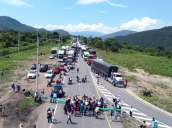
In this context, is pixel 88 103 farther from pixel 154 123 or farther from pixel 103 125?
pixel 154 123

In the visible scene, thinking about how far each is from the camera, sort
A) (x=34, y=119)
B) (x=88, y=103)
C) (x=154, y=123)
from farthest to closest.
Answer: (x=88, y=103)
(x=34, y=119)
(x=154, y=123)

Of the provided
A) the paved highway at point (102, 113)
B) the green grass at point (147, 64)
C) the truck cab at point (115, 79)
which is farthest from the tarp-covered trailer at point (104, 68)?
the green grass at point (147, 64)

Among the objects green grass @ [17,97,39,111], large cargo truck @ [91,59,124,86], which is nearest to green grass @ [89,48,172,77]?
large cargo truck @ [91,59,124,86]

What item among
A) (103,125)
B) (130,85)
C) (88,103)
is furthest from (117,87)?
(103,125)

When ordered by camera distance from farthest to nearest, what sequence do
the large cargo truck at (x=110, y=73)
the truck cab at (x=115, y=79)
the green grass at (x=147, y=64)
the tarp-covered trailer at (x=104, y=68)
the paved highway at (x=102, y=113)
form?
the green grass at (x=147, y=64) < the tarp-covered trailer at (x=104, y=68) < the large cargo truck at (x=110, y=73) < the truck cab at (x=115, y=79) < the paved highway at (x=102, y=113)

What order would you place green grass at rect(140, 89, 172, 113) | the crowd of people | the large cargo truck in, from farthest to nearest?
the large cargo truck < green grass at rect(140, 89, 172, 113) < the crowd of people

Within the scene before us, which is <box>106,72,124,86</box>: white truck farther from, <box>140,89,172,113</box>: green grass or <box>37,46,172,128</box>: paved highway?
<box>140,89,172,113</box>: green grass

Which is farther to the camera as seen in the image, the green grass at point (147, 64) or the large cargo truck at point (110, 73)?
the green grass at point (147, 64)

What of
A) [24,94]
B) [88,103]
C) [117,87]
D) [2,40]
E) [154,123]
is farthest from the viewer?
[2,40]

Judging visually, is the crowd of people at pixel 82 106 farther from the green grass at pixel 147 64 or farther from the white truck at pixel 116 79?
the green grass at pixel 147 64
